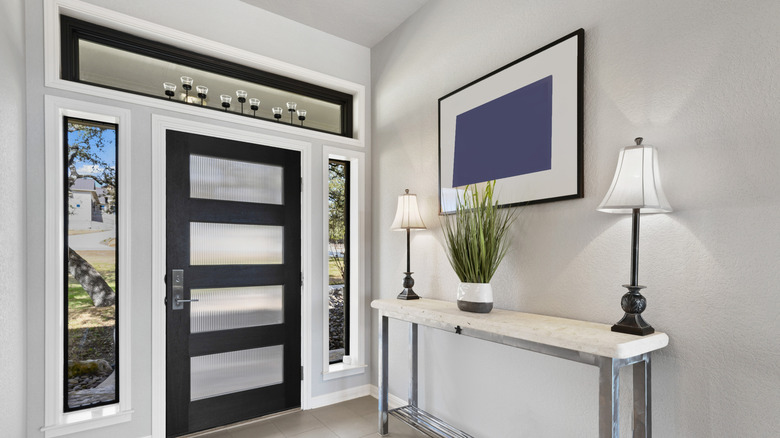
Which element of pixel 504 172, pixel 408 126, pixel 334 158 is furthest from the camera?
pixel 334 158

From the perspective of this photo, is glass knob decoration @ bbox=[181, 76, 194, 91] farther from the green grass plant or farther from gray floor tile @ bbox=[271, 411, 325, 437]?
gray floor tile @ bbox=[271, 411, 325, 437]

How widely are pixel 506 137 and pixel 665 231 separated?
89 centimetres

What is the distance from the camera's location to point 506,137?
2.11 metres

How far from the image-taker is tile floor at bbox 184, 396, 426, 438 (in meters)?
2.49

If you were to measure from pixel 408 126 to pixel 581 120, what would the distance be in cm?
137

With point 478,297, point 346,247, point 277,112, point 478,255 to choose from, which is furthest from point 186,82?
point 478,297

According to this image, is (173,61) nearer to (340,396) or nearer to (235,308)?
(235,308)

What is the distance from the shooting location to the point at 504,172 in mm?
2117

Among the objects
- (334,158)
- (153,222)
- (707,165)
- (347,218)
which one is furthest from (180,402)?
(707,165)

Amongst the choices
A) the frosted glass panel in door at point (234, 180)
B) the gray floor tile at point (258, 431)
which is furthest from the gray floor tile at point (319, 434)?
the frosted glass panel in door at point (234, 180)

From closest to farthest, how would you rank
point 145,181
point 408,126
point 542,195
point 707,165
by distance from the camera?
point 707,165 → point 542,195 → point 145,181 → point 408,126

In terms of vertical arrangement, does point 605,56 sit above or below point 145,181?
above

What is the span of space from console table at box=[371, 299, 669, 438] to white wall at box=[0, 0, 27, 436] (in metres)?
1.81

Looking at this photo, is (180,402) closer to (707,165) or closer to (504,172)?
(504,172)
